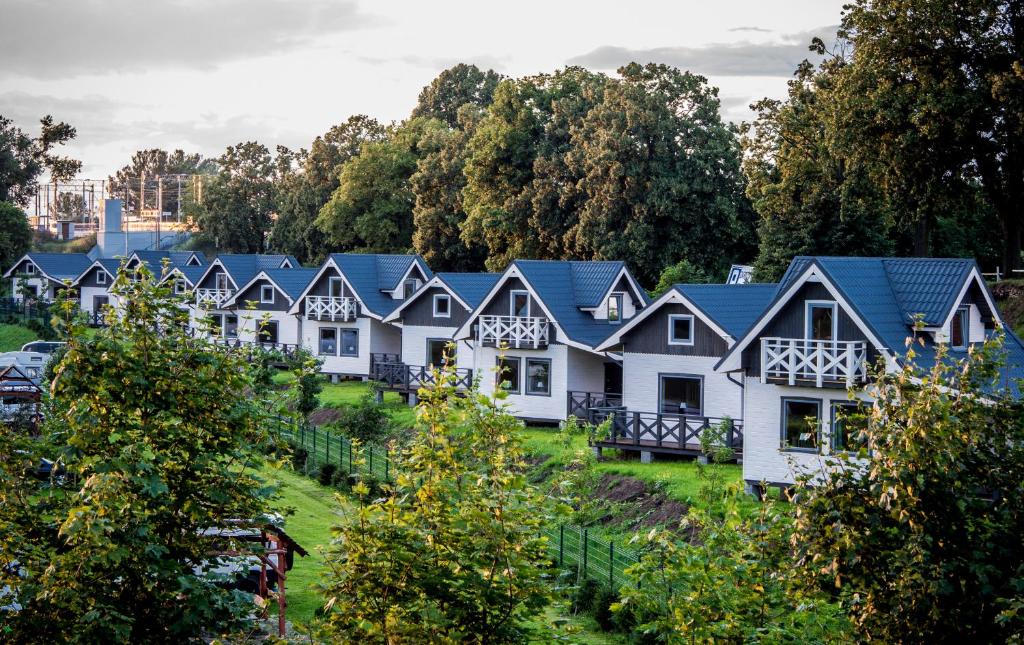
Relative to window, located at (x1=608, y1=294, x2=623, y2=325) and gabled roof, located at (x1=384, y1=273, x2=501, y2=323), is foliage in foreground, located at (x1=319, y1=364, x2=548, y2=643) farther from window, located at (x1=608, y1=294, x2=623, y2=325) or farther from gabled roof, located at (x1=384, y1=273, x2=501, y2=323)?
gabled roof, located at (x1=384, y1=273, x2=501, y2=323)

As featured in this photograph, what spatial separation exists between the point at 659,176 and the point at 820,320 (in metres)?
31.4

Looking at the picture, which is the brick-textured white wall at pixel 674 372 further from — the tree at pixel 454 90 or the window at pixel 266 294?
the tree at pixel 454 90

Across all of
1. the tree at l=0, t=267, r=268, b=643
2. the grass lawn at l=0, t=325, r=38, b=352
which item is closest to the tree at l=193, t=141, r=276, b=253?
the grass lawn at l=0, t=325, r=38, b=352

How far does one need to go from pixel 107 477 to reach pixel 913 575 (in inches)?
284

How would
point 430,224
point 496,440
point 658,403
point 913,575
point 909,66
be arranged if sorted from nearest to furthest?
1. point 913,575
2. point 496,440
3. point 658,403
4. point 909,66
5. point 430,224

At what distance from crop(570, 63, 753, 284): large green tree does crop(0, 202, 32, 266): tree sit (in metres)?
49.4

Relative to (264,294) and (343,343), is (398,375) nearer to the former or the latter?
(343,343)

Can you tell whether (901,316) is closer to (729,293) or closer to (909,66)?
(729,293)

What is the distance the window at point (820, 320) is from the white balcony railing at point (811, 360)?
0.98 feet

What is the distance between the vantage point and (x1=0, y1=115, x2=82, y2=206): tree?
106m

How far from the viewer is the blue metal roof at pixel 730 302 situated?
35.2 metres

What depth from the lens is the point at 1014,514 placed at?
35.2ft

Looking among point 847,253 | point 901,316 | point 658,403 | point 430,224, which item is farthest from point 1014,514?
point 430,224

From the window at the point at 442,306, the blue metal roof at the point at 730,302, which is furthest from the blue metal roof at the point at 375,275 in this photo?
the blue metal roof at the point at 730,302
